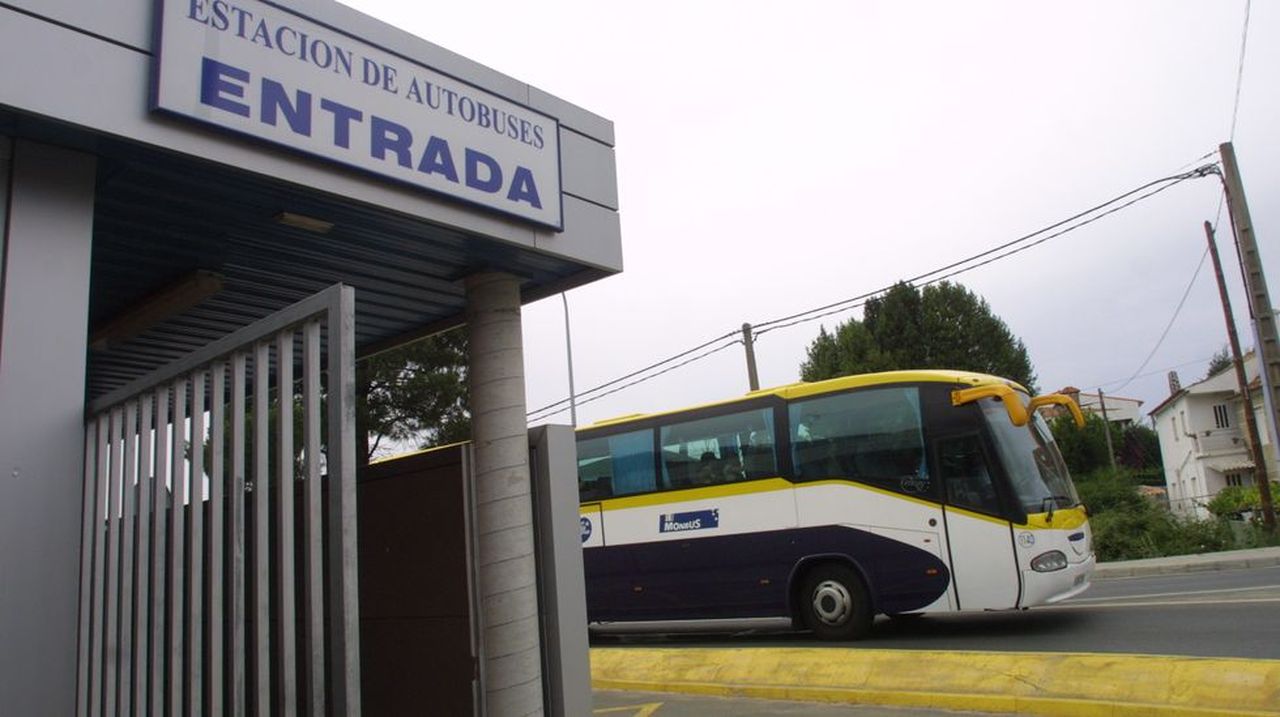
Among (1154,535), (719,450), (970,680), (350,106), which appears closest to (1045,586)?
(970,680)

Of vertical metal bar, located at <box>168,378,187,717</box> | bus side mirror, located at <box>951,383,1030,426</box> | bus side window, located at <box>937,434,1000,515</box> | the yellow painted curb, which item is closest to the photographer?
vertical metal bar, located at <box>168,378,187,717</box>

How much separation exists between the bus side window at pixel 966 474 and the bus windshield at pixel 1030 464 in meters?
0.22

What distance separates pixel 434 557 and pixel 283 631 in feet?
4.94

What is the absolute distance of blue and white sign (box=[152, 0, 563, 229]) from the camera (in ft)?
11.8

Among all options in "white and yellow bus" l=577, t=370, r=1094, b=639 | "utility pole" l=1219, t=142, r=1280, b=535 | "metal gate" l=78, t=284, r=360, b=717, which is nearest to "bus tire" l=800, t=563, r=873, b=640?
"white and yellow bus" l=577, t=370, r=1094, b=639

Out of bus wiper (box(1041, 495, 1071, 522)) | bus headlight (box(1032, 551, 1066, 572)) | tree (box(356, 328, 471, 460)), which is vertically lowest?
bus headlight (box(1032, 551, 1066, 572))

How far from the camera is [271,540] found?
17.0 feet

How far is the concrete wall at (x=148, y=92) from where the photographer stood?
322 cm

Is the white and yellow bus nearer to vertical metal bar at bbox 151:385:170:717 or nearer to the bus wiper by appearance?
the bus wiper

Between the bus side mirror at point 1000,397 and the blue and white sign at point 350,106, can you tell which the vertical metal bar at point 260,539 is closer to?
the blue and white sign at point 350,106

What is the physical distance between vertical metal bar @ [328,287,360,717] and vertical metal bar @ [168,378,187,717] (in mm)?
823

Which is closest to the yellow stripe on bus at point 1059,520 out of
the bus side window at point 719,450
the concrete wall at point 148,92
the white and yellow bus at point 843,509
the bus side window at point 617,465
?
the white and yellow bus at point 843,509

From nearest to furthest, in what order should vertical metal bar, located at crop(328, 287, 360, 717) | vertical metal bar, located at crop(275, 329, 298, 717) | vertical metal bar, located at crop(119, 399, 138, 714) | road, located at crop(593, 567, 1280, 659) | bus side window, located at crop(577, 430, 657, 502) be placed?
vertical metal bar, located at crop(328, 287, 360, 717) < vertical metal bar, located at crop(275, 329, 298, 717) < vertical metal bar, located at crop(119, 399, 138, 714) < road, located at crop(593, 567, 1280, 659) < bus side window, located at crop(577, 430, 657, 502)

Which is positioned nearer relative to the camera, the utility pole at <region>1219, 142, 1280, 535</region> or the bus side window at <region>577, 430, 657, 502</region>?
the bus side window at <region>577, 430, 657, 502</region>
